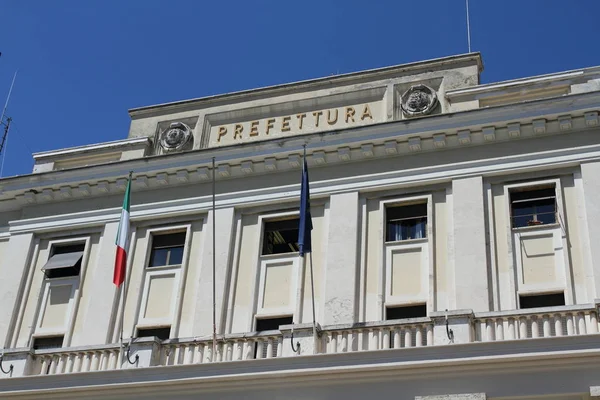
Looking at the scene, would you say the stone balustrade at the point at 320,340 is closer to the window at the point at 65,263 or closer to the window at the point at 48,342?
the window at the point at 48,342

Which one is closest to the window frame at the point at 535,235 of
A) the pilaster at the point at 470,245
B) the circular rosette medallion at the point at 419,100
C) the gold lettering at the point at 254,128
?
the pilaster at the point at 470,245

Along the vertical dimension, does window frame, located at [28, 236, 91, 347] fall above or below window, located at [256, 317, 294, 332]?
above

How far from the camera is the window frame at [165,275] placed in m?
20.7

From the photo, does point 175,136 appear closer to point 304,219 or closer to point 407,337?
point 304,219

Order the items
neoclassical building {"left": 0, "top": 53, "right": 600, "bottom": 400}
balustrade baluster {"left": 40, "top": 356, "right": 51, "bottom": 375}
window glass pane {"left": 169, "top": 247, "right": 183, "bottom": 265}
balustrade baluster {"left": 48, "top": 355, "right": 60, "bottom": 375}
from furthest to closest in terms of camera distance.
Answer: window glass pane {"left": 169, "top": 247, "right": 183, "bottom": 265}
balustrade baluster {"left": 40, "top": 356, "right": 51, "bottom": 375}
balustrade baluster {"left": 48, "top": 355, "right": 60, "bottom": 375}
neoclassical building {"left": 0, "top": 53, "right": 600, "bottom": 400}

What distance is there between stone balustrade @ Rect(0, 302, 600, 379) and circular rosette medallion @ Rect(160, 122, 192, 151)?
616 centimetres

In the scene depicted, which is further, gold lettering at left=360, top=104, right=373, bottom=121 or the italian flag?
gold lettering at left=360, top=104, right=373, bottom=121

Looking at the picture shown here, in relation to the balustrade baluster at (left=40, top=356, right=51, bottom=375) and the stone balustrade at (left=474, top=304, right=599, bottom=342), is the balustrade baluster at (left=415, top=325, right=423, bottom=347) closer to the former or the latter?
the stone balustrade at (left=474, top=304, right=599, bottom=342)

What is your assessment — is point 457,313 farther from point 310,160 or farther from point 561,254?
point 310,160

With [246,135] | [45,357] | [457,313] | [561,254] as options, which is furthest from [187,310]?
[561,254]

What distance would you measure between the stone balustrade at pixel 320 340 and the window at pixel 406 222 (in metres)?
2.83

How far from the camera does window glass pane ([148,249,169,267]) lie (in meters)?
21.9

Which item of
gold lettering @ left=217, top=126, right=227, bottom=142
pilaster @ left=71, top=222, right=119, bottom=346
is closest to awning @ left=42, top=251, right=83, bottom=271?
pilaster @ left=71, top=222, right=119, bottom=346

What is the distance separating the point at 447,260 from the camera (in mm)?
19016
